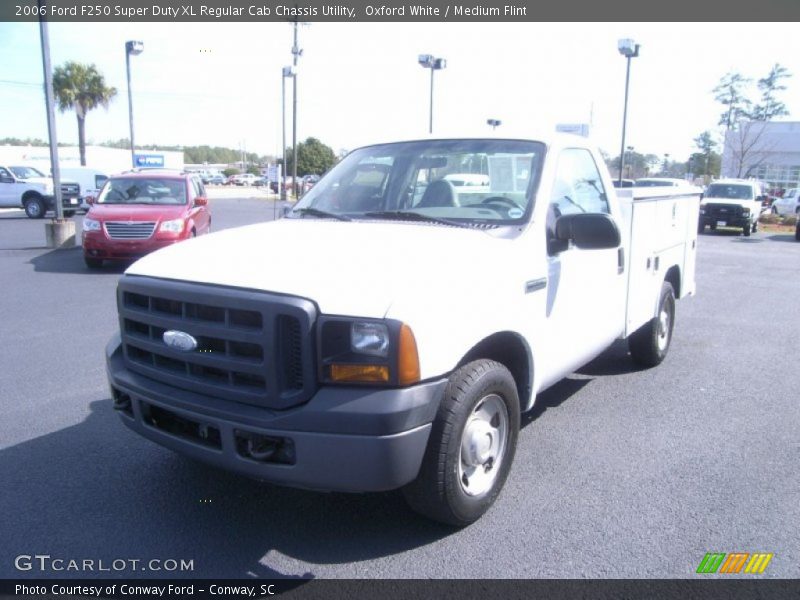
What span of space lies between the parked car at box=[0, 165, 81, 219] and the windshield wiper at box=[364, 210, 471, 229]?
74.7ft

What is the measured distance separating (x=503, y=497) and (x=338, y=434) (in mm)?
1405

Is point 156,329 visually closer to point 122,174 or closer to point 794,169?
point 122,174

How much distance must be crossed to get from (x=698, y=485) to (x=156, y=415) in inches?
119

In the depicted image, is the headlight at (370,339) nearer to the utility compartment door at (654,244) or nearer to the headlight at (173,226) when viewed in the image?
the utility compartment door at (654,244)

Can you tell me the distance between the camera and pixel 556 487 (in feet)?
12.7

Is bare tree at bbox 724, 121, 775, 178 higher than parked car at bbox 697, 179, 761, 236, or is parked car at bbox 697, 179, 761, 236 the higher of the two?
bare tree at bbox 724, 121, 775, 178

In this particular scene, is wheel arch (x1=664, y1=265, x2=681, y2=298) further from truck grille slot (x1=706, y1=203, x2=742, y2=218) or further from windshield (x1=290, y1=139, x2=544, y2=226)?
truck grille slot (x1=706, y1=203, x2=742, y2=218)

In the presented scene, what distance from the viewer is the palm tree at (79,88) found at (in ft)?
160

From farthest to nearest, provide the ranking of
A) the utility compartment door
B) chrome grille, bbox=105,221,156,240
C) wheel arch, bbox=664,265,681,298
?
chrome grille, bbox=105,221,156,240
wheel arch, bbox=664,265,681,298
the utility compartment door

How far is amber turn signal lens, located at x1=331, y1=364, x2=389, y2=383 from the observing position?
9.20ft

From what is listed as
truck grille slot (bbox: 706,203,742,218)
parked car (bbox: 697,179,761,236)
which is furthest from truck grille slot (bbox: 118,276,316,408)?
truck grille slot (bbox: 706,203,742,218)

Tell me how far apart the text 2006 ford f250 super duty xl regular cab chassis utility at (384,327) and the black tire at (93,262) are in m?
8.60

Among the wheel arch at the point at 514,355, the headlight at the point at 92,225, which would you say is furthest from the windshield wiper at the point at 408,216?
the headlight at the point at 92,225

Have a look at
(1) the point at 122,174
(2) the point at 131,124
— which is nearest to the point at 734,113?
(2) the point at 131,124
